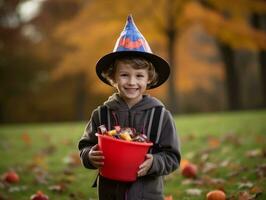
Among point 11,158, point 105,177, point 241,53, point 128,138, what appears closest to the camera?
point 128,138

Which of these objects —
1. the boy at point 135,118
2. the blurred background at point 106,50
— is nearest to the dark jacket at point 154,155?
the boy at point 135,118

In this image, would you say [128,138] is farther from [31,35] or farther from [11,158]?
[31,35]

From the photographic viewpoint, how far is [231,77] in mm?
20172

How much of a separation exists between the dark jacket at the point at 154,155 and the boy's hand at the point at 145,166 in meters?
0.04

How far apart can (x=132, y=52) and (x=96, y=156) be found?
74 cm

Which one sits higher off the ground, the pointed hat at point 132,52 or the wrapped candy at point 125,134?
the pointed hat at point 132,52

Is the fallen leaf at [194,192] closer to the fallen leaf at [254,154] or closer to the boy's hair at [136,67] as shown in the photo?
the boy's hair at [136,67]

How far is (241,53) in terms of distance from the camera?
28.2 meters

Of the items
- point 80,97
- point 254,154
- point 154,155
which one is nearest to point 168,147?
point 154,155

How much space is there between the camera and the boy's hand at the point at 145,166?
3.07 metres

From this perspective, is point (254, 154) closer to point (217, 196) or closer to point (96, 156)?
point (217, 196)

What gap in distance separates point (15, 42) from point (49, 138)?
1382cm

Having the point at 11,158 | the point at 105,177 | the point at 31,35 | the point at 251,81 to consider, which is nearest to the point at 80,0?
the point at 31,35

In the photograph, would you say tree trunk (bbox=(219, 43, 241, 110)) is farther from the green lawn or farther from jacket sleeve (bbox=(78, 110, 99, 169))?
jacket sleeve (bbox=(78, 110, 99, 169))
